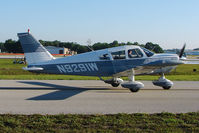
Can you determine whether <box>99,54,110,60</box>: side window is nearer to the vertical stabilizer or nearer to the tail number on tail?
the tail number on tail

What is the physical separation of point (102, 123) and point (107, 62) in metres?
6.72

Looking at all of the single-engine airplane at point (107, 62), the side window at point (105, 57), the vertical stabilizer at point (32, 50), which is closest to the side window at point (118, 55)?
the single-engine airplane at point (107, 62)

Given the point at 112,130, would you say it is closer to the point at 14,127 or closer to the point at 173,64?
the point at 14,127

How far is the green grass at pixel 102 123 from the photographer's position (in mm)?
5496

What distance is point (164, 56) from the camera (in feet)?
40.4

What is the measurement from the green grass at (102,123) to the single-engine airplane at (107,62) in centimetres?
531

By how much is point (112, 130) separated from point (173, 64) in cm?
753

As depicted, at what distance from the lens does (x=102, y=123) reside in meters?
5.98

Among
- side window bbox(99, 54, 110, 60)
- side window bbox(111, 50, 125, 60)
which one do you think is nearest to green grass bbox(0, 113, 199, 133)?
side window bbox(111, 50, 125, 60)

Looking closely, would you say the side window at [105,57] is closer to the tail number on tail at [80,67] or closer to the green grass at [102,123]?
the tail number on tail at [80,67]

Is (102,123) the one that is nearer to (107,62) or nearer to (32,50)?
(107,62)

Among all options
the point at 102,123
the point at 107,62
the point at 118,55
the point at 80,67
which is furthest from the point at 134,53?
the point at 102,123

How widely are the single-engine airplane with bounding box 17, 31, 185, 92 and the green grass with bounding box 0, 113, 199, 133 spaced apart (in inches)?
209

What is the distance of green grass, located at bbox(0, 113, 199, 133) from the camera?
5.50 metres
